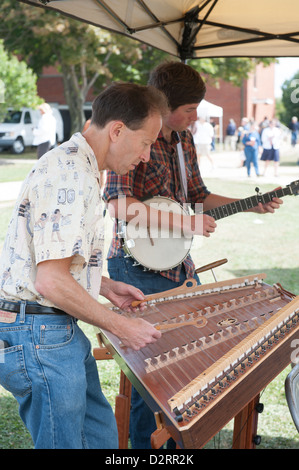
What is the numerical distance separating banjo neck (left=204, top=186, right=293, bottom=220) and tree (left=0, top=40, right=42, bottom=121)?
689 inches

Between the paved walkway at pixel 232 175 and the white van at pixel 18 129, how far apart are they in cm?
748

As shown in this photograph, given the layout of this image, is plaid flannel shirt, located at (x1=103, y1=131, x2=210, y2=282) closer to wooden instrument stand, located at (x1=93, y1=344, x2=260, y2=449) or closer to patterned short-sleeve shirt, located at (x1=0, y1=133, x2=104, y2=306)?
wooden instrument stand, located at (x1=93, y1=344, x2=260, y2=449)

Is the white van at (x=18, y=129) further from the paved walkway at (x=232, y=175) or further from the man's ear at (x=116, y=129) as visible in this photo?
the man's ear at (x=116, y=129)

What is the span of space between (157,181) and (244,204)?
65 centimetres

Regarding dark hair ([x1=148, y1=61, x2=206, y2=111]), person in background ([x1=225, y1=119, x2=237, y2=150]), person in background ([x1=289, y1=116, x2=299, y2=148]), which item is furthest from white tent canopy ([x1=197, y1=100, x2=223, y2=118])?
dark hair ([x1=148, y1=61, x2=206, y2=111])

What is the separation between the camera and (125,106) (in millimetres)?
1895

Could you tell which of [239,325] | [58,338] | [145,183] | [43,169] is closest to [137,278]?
[145,183]

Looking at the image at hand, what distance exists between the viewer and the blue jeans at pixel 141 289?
9.59 feet

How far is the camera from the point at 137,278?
9.71ft

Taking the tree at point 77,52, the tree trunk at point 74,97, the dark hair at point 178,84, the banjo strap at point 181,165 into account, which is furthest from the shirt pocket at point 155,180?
the tree trunk at point 74,97
